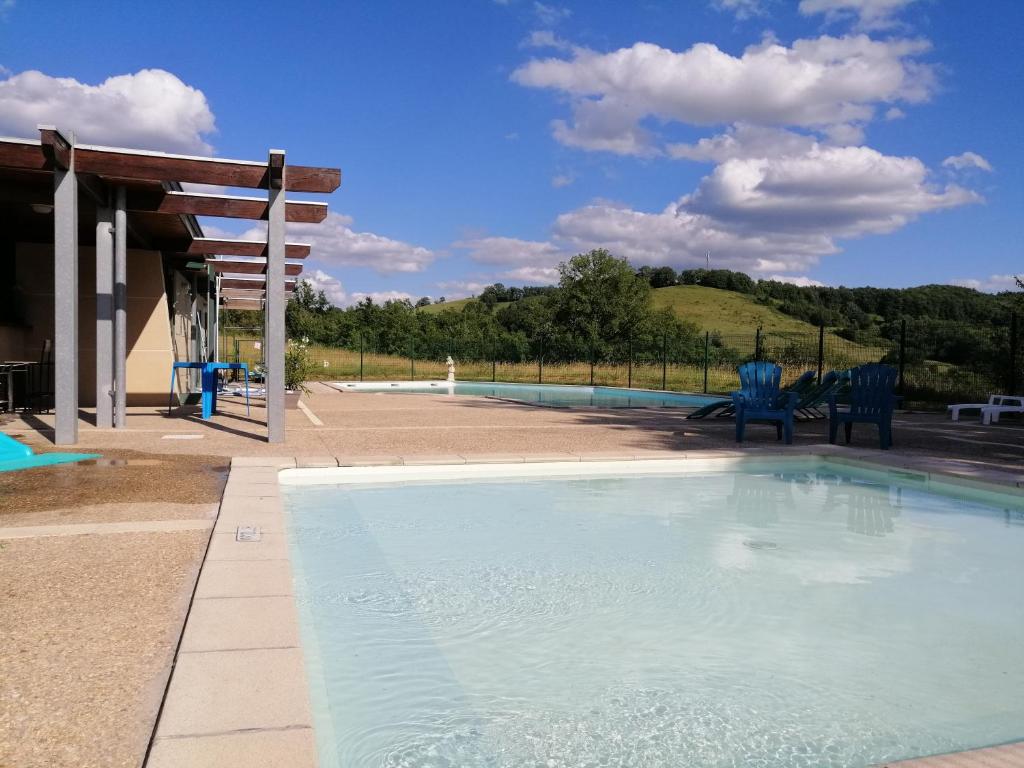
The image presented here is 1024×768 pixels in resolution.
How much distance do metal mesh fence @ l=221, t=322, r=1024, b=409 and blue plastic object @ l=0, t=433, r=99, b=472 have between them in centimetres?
956

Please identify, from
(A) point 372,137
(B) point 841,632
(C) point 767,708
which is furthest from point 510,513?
(A) point 372,137

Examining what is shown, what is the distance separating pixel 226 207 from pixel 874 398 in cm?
745

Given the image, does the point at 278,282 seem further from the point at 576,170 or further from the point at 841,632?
the point at 576,170

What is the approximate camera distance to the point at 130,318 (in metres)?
10.9

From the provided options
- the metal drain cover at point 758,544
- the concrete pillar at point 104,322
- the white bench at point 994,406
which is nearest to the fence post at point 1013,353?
the white bench at point 994,406

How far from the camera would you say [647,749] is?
2.19m

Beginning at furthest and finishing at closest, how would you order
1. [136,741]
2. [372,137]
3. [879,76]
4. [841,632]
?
1. [372,137]
2. [879,76]
3. [841,632]
4. [136,741]

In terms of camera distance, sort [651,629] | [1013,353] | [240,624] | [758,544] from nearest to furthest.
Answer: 1. [240,624]
2. [651,629]
3. [758,544]
4. [1013,353]

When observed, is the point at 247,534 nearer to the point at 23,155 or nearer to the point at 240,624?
the point at 240,624

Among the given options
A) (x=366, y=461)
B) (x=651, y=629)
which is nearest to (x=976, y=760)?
(x=651, y=629)

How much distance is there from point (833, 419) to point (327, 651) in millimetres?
7148

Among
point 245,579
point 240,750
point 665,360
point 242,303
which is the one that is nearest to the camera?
point 240,750

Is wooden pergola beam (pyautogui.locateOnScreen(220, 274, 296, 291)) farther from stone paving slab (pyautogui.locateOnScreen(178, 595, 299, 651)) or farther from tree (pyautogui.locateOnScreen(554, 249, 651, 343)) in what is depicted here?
tree (pyautogui.locateOnScreen(554, 249, 651, 343))

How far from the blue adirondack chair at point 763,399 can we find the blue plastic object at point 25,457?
6.50 metres
